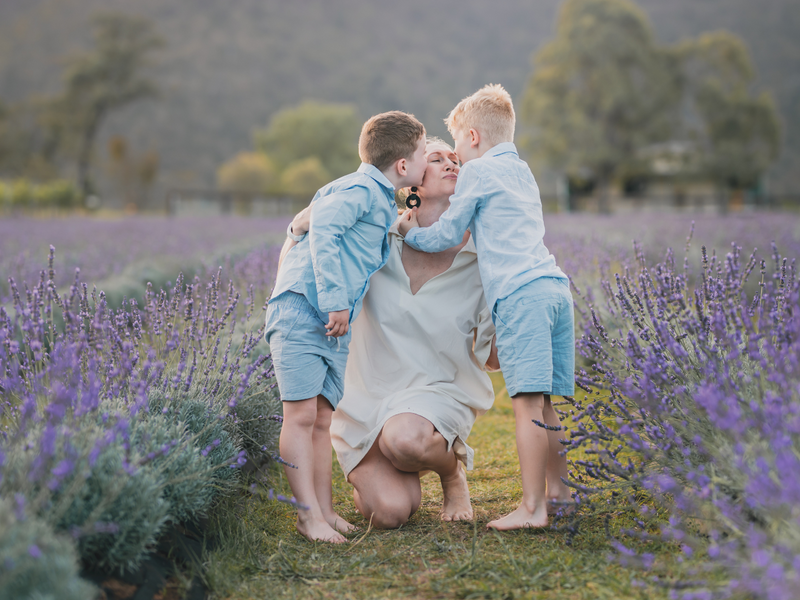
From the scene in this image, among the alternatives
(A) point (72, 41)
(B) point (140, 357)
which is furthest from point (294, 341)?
(A) point (72, 41)

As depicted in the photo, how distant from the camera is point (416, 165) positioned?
7.87 feet

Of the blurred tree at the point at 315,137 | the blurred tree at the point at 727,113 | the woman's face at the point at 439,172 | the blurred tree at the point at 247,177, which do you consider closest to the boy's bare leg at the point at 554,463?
the woman's face at the point at 439,172

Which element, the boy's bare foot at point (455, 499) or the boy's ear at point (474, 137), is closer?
the boy's bare foot at point (455, 499)

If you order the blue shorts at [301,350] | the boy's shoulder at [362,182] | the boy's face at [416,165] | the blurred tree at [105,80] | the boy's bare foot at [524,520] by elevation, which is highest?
the blurred tree at [105,80]

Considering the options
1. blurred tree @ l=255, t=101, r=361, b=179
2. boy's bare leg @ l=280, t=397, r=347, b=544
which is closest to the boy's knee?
boy's bare leg @ l=280, t=397, r=347, b=544

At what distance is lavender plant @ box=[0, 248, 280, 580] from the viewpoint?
138 centimetres

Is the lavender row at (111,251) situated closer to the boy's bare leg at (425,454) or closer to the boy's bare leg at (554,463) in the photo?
the boy's bare leg at (425,454)

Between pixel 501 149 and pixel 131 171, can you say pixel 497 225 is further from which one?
pixel 131 171

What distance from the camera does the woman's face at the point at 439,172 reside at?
254 centimetres

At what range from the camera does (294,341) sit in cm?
217

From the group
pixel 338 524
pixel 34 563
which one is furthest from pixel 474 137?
pixel 34 563

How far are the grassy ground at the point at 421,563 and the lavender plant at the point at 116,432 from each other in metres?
0.21

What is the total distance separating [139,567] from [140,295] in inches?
139

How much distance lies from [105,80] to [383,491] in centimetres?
6207
